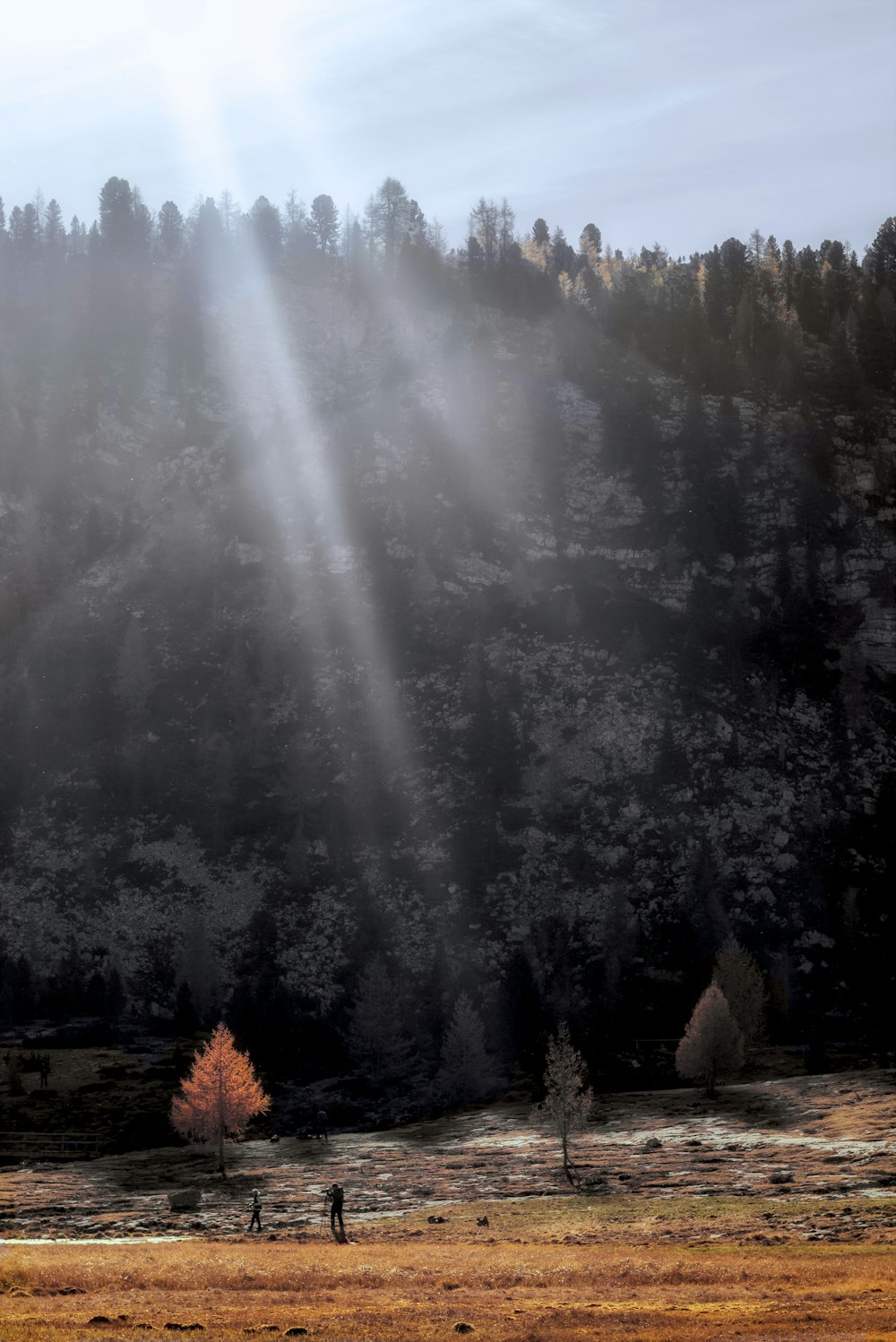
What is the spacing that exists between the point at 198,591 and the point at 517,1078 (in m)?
68.2

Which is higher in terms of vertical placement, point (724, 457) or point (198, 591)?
point (724, 457)

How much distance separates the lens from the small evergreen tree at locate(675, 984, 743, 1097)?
84.4 m

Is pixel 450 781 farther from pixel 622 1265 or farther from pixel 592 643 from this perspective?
pixel 622 1265

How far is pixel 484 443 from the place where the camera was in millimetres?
153500

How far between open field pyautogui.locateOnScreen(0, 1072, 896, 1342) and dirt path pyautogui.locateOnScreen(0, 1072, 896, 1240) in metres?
0.23

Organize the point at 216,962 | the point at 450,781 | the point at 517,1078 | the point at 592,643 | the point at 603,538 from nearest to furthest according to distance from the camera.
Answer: the point at 517,1078
the point at 216,962
the point at 450,781
the point at 592,643
the point at 603,538

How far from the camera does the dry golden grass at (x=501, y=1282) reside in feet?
93.2

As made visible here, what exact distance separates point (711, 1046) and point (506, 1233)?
39.6 meters

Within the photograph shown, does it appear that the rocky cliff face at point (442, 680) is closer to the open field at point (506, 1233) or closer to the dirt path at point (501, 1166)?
the dirt path at point (501, 1166)

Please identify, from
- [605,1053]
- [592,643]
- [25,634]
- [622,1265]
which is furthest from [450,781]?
[622,1265]

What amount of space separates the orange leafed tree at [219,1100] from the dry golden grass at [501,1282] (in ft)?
79.3

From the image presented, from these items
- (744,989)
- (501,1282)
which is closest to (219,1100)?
(501,1282)

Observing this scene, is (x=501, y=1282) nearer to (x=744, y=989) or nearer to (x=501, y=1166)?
(x=501, y=1166)

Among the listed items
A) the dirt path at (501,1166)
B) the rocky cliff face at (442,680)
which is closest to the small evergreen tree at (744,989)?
the rocky cliff face at (442,680)
